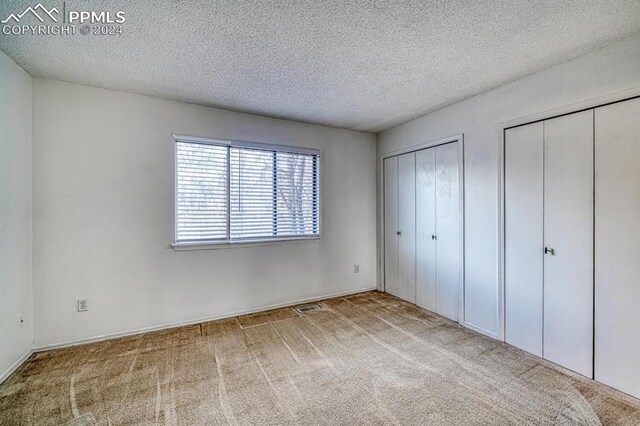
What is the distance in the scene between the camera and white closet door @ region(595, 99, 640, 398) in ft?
6.35

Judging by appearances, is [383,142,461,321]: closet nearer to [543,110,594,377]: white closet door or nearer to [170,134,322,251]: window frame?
[543,110,594,377]: white closet door

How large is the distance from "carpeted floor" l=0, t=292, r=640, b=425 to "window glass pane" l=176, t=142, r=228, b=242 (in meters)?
1.13

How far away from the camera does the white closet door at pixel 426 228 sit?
354cm

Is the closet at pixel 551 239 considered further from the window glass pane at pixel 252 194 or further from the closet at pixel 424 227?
the window glass pane at pixel 252 194

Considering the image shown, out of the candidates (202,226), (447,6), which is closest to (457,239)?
(447,6)

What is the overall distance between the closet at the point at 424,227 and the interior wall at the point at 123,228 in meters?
1.54

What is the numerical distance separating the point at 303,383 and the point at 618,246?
2.55 meters

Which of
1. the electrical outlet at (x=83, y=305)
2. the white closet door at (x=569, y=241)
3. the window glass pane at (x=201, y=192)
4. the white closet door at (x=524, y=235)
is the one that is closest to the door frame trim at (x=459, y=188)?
the white closet door at (x=524, y=235)

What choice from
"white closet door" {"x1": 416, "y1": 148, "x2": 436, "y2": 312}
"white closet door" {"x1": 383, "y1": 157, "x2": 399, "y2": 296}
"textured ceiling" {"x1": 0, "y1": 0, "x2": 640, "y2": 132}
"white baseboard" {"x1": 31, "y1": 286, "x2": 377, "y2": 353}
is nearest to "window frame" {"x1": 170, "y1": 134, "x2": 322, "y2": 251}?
"textured ceiling" {"x1": 0, "y1": 0, "x2": 640, "y2": 132}

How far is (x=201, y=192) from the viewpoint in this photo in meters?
3.22

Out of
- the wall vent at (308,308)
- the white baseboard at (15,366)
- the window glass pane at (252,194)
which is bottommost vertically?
the wall vent at (308,308)

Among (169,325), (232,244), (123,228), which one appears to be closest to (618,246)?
(232,244)

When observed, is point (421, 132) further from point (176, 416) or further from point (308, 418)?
point (176, 416)

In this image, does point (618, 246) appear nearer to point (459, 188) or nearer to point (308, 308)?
point (459, 188)
